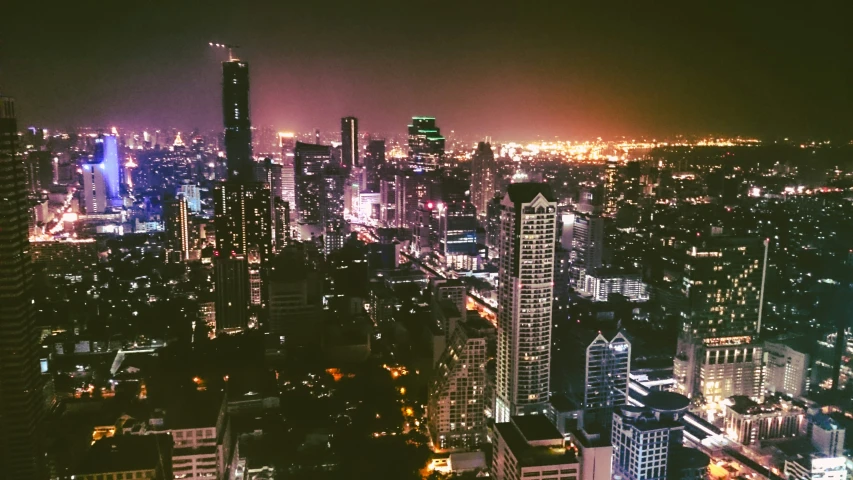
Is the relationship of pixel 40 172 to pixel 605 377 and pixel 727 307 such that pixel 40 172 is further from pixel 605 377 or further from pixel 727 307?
pixel 727 307

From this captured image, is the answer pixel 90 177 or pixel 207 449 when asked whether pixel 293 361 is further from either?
pixel 90 177

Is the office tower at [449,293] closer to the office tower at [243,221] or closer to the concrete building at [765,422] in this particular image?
the concrete building at [765,422]

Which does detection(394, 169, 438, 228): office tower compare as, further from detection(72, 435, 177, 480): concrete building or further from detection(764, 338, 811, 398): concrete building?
detection(72, 435, 177, 480): concrete building

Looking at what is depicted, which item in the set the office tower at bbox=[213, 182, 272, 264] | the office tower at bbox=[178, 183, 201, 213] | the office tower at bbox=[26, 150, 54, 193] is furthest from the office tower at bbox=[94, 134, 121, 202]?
the office tower at bbox=[213, 182, 272, 264]

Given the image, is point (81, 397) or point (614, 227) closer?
point (81, 397)

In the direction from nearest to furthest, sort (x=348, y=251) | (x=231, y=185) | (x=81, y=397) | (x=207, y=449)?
(x=207, y=449) → (x=81, y=397) → (x=348, y=251) → (x=231, y=185)

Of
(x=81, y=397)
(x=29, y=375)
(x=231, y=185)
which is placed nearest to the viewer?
(x=29, y=375)

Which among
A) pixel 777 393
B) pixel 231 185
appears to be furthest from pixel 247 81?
pixel 777 393
